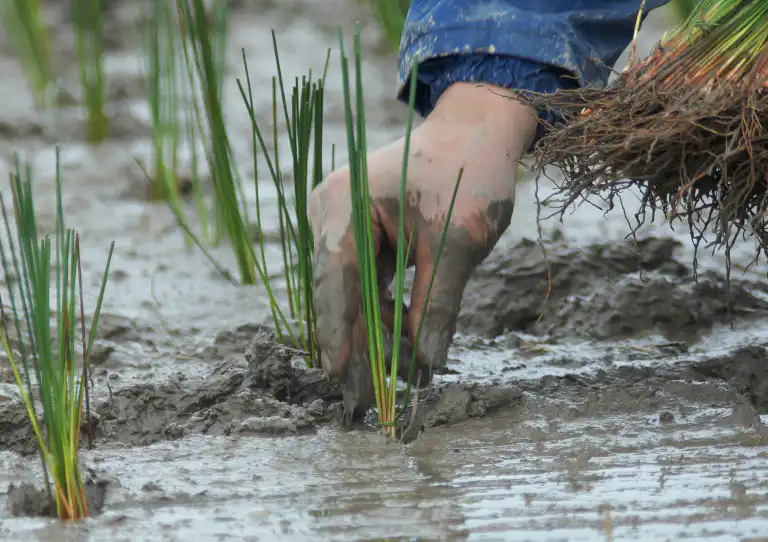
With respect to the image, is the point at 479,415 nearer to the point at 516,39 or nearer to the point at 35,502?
the point at 516,39

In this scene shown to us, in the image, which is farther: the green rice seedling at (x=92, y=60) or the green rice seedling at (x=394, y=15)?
the green rice seedling at (x=92, y=60)

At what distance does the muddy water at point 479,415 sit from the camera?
1.33m

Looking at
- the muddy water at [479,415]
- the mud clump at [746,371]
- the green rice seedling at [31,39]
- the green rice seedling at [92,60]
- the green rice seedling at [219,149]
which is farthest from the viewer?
the green rice seedling at [31,39]

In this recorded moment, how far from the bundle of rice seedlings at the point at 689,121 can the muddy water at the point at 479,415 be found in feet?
0.98

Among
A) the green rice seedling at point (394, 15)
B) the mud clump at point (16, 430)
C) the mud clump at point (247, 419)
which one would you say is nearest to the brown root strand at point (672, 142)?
the mud clump at point (247, 419)

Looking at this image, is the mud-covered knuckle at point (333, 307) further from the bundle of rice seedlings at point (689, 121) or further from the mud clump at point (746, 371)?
the mud clump at point (746, 371)

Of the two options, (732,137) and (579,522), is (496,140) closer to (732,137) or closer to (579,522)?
(732,137)

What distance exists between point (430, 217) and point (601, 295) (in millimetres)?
853

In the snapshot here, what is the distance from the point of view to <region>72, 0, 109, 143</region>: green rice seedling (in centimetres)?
404

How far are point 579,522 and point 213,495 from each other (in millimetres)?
480

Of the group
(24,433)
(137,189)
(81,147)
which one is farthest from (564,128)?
(81,147)

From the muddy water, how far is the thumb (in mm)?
140


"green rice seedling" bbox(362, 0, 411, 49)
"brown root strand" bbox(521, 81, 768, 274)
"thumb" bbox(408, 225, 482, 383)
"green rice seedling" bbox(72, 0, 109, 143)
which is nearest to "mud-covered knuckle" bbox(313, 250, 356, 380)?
"thumb" bbox(408, 225, 482, 383)

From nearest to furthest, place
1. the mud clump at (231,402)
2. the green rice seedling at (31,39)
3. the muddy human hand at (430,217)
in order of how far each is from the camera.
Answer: the muddy human hand at (430,217)
the mud clump at (231,402)
the green rice seedling at (31,39)
